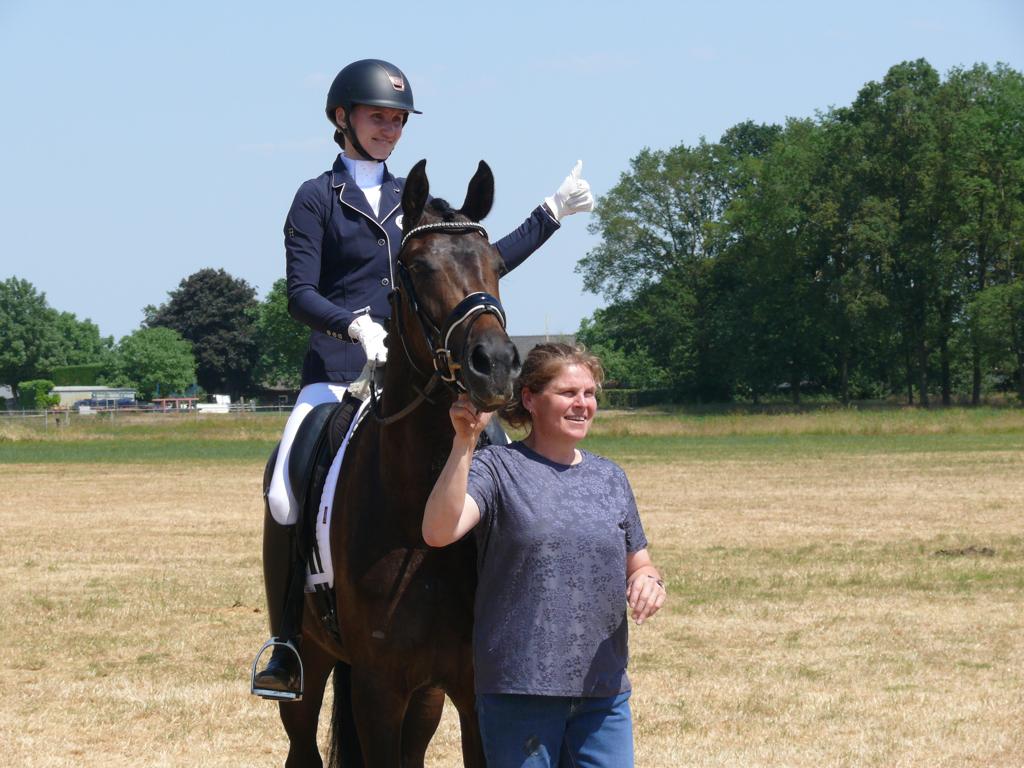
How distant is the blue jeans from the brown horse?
0.40 meters

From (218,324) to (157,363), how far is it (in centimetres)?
1095

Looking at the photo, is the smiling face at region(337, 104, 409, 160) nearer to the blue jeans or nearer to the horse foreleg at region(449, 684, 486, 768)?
the horse foreleg at region(449, 684, 486, 768)

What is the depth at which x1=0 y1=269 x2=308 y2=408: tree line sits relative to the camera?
11612 centimetres

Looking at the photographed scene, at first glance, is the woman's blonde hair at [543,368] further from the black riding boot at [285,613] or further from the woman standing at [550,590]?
the black riding boot at [285,613]

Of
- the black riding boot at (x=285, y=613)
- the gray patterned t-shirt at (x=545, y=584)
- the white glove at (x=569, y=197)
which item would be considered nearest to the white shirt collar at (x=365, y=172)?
the white glove at (x=569, y=197)

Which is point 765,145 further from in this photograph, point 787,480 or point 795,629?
point 795,629

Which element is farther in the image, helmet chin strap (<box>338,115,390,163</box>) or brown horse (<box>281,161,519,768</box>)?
helmet chin strap (<box>338,115,390,163</box>)

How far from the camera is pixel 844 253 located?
75.7m

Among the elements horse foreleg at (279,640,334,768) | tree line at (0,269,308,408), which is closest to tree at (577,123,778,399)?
tree line at (0,269,308,408)

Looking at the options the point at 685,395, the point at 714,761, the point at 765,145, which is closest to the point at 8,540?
the point at 714,761

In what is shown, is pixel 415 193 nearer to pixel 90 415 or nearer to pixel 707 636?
pixel 707 636

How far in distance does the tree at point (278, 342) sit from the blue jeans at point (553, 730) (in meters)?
106

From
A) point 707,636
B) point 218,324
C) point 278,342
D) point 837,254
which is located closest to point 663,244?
point 837,254

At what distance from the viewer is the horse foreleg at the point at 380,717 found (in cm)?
446
